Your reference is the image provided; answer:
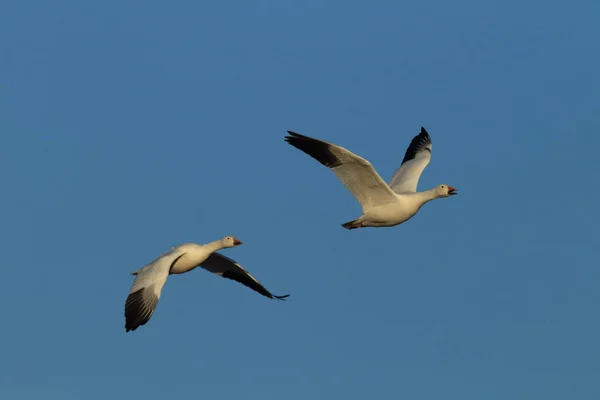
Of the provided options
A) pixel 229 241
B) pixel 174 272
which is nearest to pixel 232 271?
pixel 229 241

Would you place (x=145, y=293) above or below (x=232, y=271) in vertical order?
below

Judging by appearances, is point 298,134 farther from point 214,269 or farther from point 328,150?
point 214,269

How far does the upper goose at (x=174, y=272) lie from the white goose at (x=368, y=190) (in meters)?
3.06

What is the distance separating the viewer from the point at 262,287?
26.3 meters

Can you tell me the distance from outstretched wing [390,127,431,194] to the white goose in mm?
315

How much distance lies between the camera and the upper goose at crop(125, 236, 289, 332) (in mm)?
21797

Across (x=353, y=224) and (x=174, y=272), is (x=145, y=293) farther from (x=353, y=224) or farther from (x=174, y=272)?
(x=353, y=224)

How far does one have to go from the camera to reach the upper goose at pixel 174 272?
2180 centimetres

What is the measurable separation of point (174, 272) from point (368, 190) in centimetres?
447

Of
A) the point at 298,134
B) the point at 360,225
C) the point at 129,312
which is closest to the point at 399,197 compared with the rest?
the point at 360,225

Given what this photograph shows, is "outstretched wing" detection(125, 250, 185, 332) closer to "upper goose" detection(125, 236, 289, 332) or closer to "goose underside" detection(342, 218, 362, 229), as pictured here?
"upper goose" detection(125, 236, 289, 332)

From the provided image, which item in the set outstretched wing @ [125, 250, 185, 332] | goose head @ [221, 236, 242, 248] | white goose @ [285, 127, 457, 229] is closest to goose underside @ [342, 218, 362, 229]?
white goose @ [285, 127, 457, 229]

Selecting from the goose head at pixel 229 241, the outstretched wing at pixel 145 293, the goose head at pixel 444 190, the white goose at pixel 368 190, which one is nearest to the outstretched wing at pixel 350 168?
the white goose at pixel 368 190

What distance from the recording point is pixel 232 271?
86.7 ft
